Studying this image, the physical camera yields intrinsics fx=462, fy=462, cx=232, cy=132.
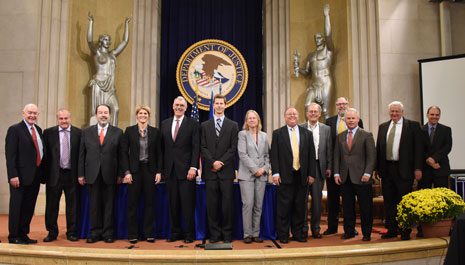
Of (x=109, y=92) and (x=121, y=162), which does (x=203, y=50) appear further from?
(x=121, y=162)

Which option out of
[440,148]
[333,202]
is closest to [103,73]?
[333,202]

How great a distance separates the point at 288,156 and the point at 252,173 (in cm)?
44

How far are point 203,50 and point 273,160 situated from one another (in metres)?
5.56

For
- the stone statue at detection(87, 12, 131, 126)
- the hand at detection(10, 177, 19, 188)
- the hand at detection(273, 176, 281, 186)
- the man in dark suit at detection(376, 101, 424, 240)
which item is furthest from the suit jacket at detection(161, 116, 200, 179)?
the stone statue at detection(87, 12, 131, 126)

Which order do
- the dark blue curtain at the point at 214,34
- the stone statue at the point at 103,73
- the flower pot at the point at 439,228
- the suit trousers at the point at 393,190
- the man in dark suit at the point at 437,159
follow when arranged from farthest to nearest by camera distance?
the dark blue curtain at the point at 214,34, the stone statue at the point at 103,73, the man in dark suit at the point at 437,159, the suit trousers at the point at 393,190, the flower pot at the point at 439,228

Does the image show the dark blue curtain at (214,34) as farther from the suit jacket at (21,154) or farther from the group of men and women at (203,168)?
the suit jacket at (21,154)

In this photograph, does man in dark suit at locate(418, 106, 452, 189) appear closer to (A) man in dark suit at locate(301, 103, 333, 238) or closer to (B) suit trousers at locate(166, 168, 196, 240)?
(A) man in dark suit at locate(301, 103, 333, 238)

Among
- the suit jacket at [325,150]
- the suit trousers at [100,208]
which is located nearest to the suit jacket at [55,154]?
the suit trousers at [100,208]

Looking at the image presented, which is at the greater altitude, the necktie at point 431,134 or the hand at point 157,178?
the necktie at point 431,134

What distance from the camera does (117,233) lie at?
527 centimetres

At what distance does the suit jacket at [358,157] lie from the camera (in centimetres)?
511

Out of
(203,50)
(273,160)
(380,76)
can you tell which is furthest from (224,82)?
(273,160)

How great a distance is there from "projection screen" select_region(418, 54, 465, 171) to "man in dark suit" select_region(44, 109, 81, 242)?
18.7ft

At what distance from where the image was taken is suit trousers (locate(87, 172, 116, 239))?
16.6 ft
